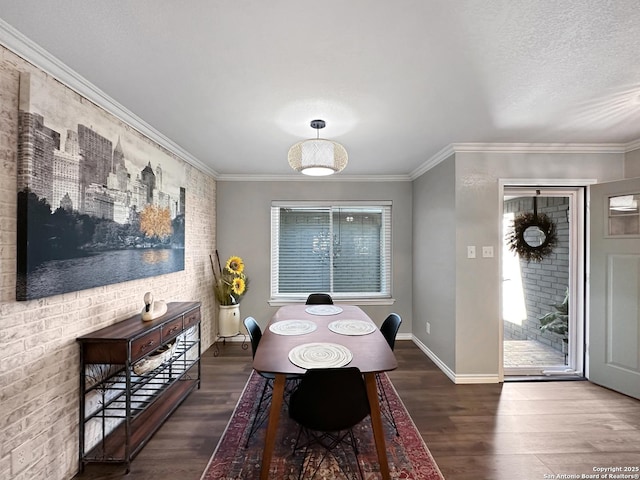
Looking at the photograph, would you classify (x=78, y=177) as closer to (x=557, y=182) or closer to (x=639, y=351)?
(x=557, y=182)

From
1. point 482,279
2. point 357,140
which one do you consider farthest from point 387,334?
point 357,140

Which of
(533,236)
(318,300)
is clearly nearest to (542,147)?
(533,236)

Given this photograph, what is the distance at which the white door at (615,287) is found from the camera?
278cm

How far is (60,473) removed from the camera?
174 cm

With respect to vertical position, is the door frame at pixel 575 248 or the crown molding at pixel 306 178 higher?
the crown molding at pixel 306 178

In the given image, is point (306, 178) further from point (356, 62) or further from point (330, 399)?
point (330, 399)

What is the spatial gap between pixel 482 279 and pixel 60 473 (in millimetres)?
3609

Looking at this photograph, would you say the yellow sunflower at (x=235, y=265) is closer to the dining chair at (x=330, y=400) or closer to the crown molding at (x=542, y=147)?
the dining chair at (x=330, y=400)

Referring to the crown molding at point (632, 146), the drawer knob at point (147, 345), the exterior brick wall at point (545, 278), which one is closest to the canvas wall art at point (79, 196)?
the drawer knob at point (147, 345)

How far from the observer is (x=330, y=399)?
5.24 feet

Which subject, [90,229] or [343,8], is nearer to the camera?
[343,8]

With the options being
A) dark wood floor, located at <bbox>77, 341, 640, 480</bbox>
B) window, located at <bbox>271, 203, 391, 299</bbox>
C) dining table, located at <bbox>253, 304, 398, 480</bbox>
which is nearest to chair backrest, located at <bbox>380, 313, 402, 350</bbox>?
dining table, located at <bbox>253, 304, 398, 480</bbox>

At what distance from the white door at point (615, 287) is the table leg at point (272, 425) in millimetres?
3315

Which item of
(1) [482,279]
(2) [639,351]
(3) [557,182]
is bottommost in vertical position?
(2) [639,351]
